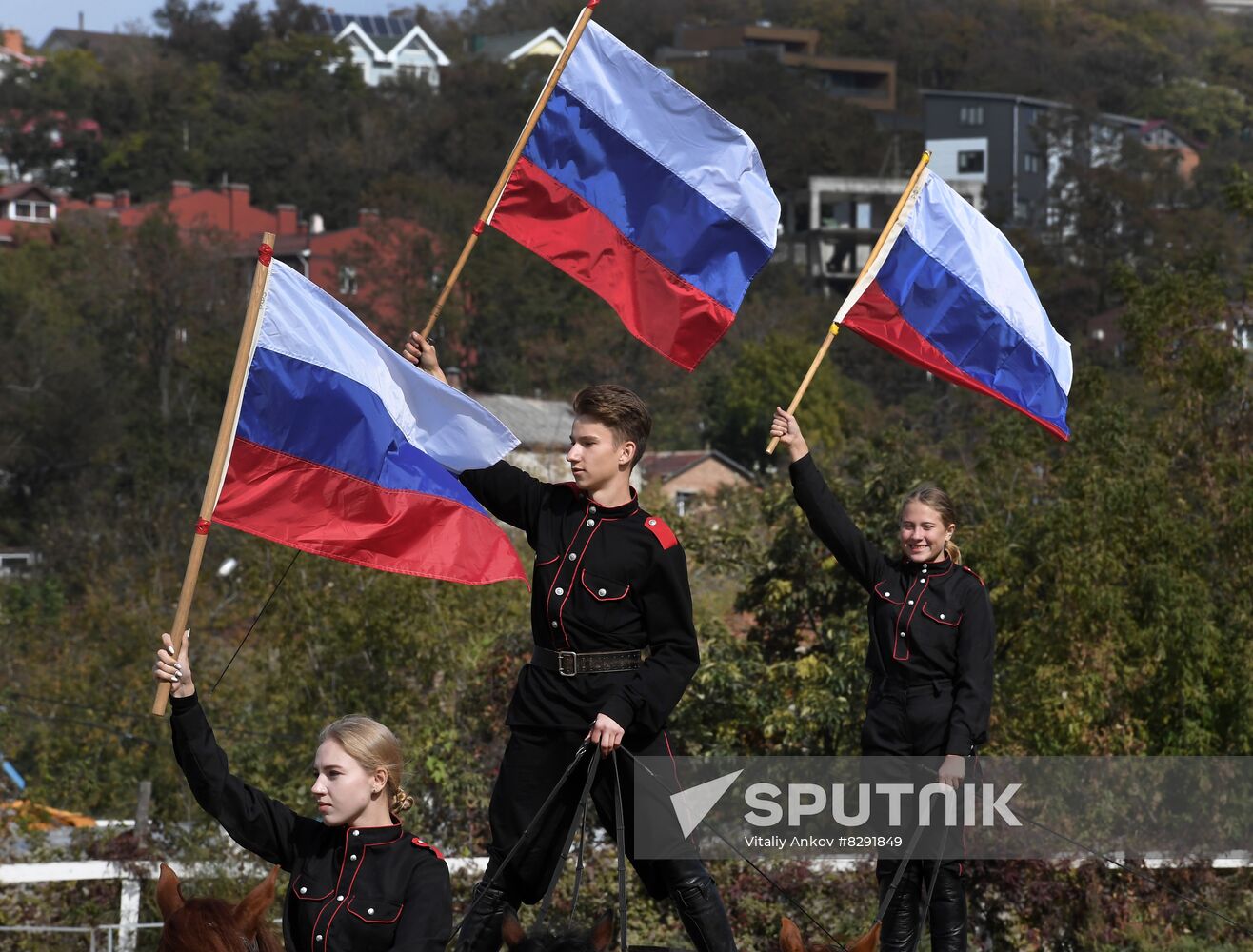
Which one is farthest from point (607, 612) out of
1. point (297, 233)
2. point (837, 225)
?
point (837, 225)

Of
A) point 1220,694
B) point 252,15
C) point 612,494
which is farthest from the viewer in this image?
point 252,15

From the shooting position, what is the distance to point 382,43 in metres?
129

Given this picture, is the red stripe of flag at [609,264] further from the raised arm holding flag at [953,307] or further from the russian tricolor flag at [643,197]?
the raised arm holding flag at [953,307]

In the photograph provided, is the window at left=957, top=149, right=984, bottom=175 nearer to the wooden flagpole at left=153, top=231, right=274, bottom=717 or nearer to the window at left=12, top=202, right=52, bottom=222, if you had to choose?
the window at left=12, top=202, right=52, bottom=222

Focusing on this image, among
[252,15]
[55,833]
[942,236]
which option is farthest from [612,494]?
[252,15]

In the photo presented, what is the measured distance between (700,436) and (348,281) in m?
13.8

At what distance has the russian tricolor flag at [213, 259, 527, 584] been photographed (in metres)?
5.98

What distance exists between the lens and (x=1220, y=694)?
38.6 feet

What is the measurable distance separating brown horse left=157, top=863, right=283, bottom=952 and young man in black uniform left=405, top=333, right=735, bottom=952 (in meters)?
1.18

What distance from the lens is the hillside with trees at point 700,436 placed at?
468 inches

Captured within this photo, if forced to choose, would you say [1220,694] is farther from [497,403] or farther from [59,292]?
[59,292]

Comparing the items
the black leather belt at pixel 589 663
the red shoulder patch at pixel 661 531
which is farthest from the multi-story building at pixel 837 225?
the black leather belt at pixel 589 663

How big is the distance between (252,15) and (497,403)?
65997 millimetres

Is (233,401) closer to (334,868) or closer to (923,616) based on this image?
(334,868)
